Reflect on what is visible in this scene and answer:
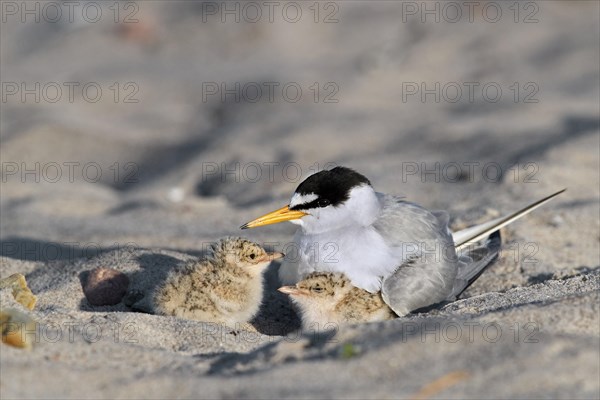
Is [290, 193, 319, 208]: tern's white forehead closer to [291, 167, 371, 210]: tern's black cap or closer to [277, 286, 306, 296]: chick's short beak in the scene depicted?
[291, 167, 371, 210]: tern's black cap

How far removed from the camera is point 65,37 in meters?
11.5

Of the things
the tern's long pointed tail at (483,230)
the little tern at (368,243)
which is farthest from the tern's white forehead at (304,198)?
the tern's long pointed tail at (483,230)

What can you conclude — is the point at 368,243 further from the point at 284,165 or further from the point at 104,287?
the point at 284,165

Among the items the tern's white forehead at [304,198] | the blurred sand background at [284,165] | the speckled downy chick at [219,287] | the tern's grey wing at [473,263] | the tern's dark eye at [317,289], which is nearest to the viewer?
the blurred sand background at [284,165]

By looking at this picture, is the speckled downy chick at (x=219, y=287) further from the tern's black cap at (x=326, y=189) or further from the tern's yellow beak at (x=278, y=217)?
the tern's black cap at (x=326, y=189)

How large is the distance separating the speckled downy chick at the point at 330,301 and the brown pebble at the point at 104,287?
0.89m

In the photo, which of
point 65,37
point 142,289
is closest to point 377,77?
point 65,37

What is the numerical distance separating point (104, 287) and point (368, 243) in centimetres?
129

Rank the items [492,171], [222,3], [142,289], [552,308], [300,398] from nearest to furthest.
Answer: [300,398] → [552,308] → [142,289] → [492,171] → [222,3]

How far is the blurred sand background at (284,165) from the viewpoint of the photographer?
9.43 ft

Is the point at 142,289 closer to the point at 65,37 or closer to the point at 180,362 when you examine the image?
the point at 180,362

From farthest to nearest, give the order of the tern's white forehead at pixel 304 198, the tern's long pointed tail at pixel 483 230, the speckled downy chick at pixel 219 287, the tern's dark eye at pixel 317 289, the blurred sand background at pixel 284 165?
the tern's long pointed tail at pixel 483 230 < the tern's white forehead at pixel 304 198 < the speckled downy chick at pixel 219 287 < the tern's dark eye at pixel 317 289 < the blurred sand background at pixel 284 165

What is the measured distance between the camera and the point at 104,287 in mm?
4297

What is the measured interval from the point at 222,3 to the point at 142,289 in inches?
296
